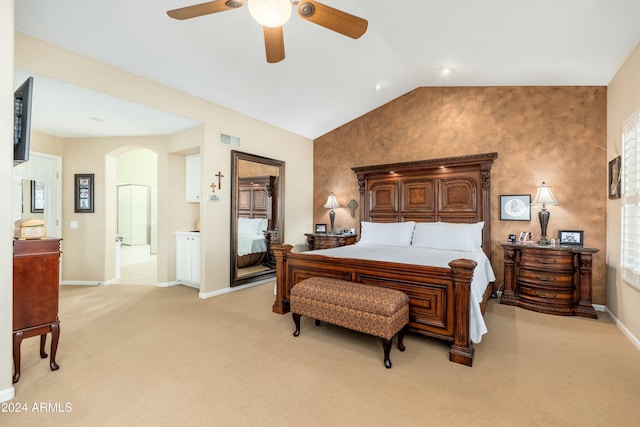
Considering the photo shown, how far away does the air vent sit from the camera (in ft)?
14.9

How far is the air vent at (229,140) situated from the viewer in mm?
4539

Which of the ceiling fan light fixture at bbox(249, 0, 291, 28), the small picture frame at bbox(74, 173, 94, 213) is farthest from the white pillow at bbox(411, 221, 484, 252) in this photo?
the small picture frame at bbox(74, 173, 94, 213)

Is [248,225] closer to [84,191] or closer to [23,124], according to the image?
[84,191]

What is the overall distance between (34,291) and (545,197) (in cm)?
536

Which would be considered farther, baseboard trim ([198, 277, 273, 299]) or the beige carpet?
baseboard trim ([198, 277, 273, 299])

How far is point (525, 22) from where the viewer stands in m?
2.78

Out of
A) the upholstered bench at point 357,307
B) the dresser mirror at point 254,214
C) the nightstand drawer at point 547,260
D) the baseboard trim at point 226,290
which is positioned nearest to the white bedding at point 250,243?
the dresser mirror at point 254,214

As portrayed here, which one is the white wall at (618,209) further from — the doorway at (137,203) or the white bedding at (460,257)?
the doorway at (137,203)

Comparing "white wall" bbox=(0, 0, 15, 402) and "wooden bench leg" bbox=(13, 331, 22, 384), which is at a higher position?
"white wall" bbox=(0, 0, 15, 402)

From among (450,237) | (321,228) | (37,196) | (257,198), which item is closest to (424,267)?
(450,237)

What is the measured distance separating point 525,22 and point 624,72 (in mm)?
1405

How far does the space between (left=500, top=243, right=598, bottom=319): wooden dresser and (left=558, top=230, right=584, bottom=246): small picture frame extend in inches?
8.6

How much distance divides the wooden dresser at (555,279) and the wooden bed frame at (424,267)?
487 millimetres

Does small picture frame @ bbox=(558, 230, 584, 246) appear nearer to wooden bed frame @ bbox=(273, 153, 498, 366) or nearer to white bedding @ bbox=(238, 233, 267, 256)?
wooden bed frame @ bbox=(273, 153, 498, 366)
